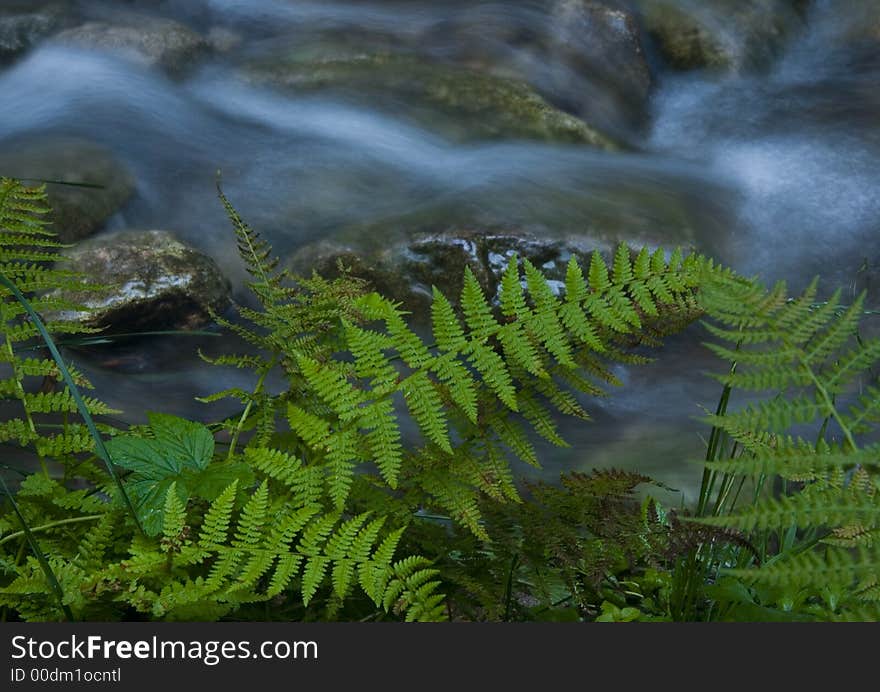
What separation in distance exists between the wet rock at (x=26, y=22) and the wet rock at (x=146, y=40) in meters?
0.20

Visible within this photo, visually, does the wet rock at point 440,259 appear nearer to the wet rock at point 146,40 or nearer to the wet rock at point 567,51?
the wet rock at point 567,51

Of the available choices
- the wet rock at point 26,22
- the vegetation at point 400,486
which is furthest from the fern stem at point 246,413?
the wet rock at point 26,22

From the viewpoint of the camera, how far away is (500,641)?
60.4 inches

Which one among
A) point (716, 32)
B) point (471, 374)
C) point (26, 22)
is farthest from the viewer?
point (716, 32)

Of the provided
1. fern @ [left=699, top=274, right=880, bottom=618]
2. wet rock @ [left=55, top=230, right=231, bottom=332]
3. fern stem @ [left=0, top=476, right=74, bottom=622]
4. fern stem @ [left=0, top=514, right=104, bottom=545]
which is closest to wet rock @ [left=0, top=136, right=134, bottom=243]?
wet rock @ [left=55, top=230, right=231, bottom=332]

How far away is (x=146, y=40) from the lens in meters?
8.11

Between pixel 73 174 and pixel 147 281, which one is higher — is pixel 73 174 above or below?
above

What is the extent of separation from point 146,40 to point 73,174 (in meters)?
2.47

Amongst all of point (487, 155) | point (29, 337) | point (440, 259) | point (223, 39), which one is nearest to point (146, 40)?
point (223, 39)

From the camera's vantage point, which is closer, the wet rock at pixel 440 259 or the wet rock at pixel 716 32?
the wet rock at pixel 440 259

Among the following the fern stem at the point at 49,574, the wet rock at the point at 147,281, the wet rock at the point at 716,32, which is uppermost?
the wet rock at the point at 716,32

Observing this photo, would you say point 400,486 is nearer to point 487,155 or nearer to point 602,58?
point 487,155

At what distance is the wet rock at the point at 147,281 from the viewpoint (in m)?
5.31

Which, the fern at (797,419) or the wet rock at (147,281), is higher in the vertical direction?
the wet rock at (147,281)
